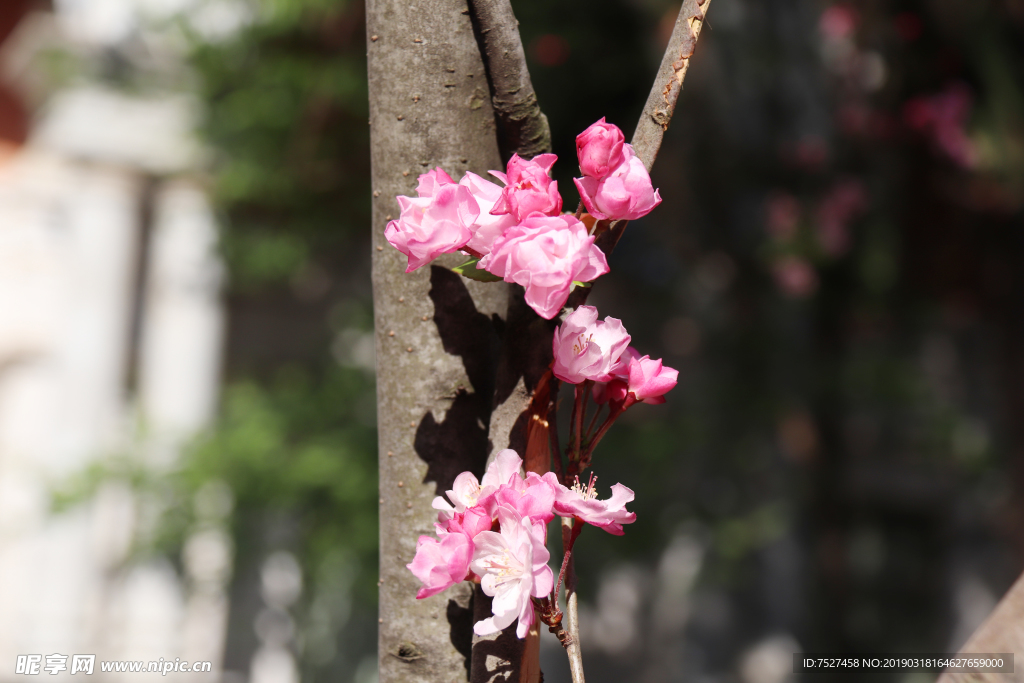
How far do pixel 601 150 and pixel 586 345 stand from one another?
172 mm

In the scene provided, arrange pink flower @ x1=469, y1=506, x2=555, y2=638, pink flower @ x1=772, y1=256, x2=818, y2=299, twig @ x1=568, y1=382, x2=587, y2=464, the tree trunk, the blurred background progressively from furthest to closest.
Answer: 1. pink flower @ x1=772, y1=256, x2=818, y2=299
2. the blurred background
3. the tree trunk
4. twig @ x1=568, y1=382, x2=587, y2=464
5. pink flower @ x1=469, y1=506, x2=555, y2=638

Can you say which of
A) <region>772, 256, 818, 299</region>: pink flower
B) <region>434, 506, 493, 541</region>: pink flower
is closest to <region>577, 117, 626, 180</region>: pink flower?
<region>434, 506, 493, 541</region>: pink flower

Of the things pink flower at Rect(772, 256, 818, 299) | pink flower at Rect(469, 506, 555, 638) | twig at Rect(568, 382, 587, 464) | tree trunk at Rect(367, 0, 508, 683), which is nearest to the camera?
pink flower at Rect(469, 506, 555, 638)

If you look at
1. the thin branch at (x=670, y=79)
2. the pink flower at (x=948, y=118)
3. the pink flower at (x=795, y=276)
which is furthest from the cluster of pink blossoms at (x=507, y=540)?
the pink flower at (x=948, y=118)

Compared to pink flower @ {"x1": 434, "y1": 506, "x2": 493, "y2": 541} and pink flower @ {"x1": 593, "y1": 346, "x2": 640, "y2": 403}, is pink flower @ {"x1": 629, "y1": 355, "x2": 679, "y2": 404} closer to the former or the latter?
pink flower @ {"x1": 593, "y1": 346, "x2": 640, "y2": 403}

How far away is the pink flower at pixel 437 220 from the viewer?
62cm

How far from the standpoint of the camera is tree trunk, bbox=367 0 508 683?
78 cm

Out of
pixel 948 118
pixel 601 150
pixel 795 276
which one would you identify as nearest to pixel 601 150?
pixel 601 150

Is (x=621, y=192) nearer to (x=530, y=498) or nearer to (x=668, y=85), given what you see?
(x=668, y=85)

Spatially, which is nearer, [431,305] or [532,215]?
[532,215]

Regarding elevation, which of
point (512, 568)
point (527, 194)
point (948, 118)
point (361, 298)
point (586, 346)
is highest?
point (527, 194)

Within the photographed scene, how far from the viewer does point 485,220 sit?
0.63m

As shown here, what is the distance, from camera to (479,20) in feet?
2.44

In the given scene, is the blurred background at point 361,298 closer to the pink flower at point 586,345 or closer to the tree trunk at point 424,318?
the tree trunk at point 424,318
